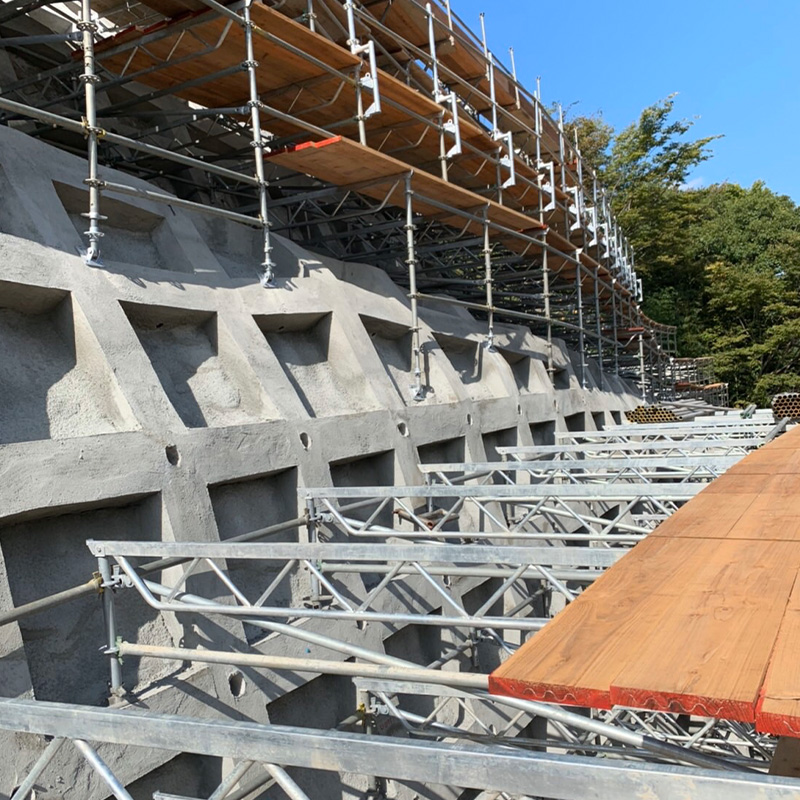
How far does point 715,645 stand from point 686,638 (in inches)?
4.1

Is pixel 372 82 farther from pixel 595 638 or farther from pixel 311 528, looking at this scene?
pixel 595 638

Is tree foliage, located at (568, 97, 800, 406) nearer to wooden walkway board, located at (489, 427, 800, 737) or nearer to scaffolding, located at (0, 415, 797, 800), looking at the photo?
scaffolding, located at (0, 415, 797, 800)

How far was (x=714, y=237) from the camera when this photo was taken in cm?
4181

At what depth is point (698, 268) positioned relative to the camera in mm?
40406

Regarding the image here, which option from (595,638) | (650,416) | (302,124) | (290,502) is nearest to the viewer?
(595,638)

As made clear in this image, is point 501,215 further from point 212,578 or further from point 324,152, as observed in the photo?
point 212,578

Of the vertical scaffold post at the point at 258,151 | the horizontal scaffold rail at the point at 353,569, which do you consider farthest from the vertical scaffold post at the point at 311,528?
the vertical scaffold post at the point at 258,151

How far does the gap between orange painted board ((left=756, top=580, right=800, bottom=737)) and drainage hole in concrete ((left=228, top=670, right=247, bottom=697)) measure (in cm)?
395

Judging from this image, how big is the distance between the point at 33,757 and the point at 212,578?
196 centimetres

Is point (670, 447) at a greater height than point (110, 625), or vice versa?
point (670, 447)

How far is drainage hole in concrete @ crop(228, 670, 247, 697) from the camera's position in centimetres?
541

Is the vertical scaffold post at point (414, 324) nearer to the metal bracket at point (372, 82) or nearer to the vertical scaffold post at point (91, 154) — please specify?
the metal bracket at point (372, 82)

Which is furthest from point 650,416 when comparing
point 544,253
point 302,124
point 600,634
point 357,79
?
point 600,634

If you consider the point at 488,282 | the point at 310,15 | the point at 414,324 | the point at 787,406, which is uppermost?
the point at 310,15
